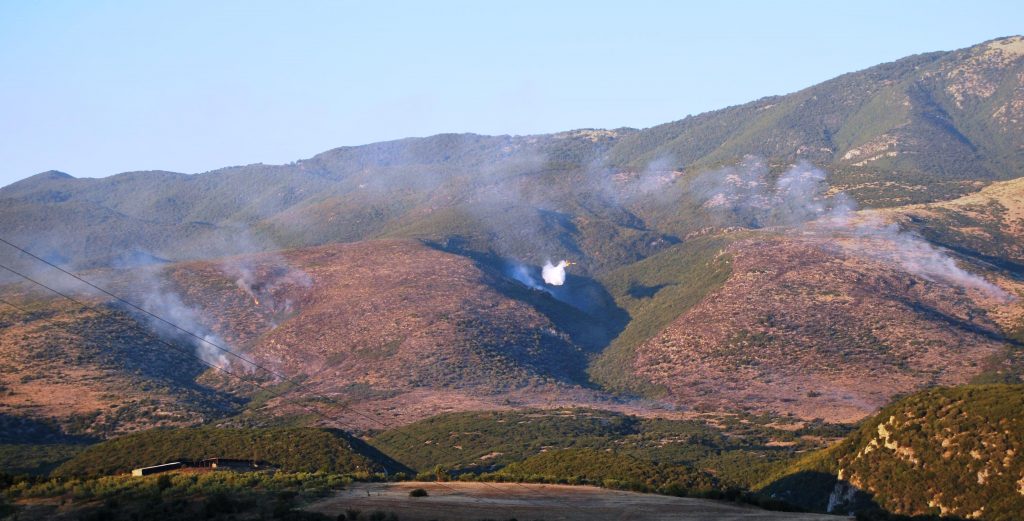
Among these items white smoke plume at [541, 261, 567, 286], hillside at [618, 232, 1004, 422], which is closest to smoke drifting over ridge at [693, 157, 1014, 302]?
hillside at [618, 232, 1004, 422]

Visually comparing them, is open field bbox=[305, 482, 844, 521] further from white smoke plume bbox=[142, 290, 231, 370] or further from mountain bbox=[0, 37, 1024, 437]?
white smoke plume bbox=[142, 290, 231, 370]

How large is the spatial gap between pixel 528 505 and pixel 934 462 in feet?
69.0

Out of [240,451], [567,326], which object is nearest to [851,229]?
[567,326]

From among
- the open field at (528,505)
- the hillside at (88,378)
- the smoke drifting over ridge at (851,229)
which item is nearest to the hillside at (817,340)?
the smoke drifting over ridge at (851,229)

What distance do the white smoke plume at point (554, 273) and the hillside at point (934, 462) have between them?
10772cm

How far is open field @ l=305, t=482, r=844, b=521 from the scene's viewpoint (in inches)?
1889

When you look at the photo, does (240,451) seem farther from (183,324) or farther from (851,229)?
(851,229)

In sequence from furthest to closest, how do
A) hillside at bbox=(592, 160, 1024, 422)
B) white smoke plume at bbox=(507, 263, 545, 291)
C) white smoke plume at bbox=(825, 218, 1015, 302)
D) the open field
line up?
1. white smoke plume at bbox=(507, 263, 545, 291)
2. white smoke plume at bbox=(825, 218, 1015, 302)
3. hillside at bbox=(592, 160, 1024, 422)
4. the open field

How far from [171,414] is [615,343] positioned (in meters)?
58.0

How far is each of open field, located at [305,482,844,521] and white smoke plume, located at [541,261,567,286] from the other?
115884 millimetres

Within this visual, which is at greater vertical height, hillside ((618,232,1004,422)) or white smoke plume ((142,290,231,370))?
white smoke plume ((142,290,231,370))

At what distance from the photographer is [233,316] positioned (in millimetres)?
147500

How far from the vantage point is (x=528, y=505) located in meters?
51.6

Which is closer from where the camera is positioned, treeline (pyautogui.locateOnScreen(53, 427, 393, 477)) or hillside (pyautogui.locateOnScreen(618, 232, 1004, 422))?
treeline (pyautogui.locateOnScreen(53, 427, 393, 477))
